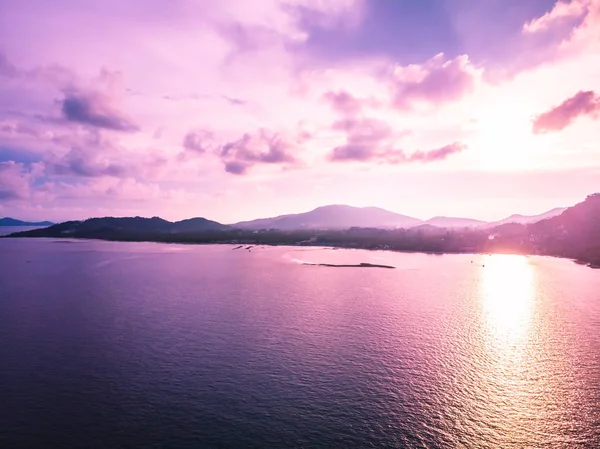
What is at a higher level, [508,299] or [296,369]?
[508,299]

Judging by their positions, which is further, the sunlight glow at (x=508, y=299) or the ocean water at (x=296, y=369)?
the sunlight glow at (x=508, y=299)

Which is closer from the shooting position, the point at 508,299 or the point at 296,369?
the point at 296,369

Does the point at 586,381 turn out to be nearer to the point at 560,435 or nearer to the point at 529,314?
the point at 560,435

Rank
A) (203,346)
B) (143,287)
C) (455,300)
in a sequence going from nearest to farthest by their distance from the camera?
(203,346) < (455,300) < (143,287)

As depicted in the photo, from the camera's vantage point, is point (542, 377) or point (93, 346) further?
point (93, 346)

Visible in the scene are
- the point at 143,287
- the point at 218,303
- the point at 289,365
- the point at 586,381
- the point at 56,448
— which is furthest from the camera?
the point at 143,287

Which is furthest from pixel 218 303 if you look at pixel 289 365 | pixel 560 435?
pixel 560 435

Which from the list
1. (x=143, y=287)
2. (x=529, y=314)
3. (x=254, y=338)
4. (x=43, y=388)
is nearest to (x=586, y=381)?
(x=529, y=314)
